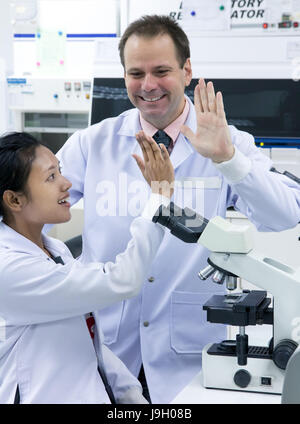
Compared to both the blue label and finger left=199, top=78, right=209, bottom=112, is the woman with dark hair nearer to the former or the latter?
finger left=199, top=78, right=209, bottom=112

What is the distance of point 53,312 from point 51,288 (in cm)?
5

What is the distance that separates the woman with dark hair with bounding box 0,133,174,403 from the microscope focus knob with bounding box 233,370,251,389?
0.25m

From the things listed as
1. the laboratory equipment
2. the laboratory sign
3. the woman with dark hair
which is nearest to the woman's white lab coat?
the woman with dark hair

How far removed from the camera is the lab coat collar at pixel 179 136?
161 cm

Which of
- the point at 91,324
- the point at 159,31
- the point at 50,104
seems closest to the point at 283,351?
the point at 91,324

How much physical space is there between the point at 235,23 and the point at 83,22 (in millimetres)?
1140

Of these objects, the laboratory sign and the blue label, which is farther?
the blue label

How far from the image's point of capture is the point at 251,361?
117cm

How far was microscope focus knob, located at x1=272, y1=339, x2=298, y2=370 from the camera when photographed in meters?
1.12

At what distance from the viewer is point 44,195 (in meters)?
1.30

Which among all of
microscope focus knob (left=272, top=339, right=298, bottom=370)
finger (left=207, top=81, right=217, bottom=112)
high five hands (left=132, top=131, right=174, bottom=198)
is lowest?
microscope focus knob (left=272, top=339, right=298, bottom=370)

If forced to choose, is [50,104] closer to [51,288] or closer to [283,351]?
[51,288]
